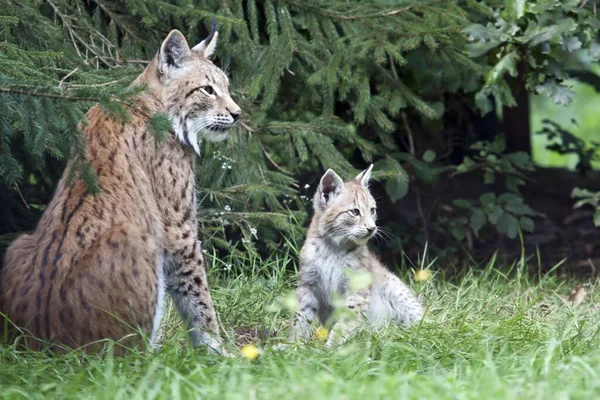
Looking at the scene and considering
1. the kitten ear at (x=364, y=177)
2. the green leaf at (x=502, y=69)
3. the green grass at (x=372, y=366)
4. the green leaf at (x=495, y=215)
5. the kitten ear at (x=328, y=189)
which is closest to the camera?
the green grass at (x=372, y=366)

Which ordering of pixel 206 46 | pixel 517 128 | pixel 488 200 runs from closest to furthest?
pixel 206 46 < pixel 488 200 < pixel 517 128

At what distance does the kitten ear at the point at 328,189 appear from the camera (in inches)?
239

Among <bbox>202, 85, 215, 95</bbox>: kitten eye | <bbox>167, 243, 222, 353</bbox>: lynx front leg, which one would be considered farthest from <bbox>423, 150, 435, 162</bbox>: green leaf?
<bbox>167, 243, 222, 353</bbox>: lynx front leg

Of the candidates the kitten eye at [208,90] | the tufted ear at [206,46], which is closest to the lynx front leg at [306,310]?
the kitten eye at [208,90]

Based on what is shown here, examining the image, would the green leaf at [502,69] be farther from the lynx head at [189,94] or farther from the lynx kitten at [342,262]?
the lynx head at [189,94]

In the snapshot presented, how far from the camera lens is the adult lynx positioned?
466 cm

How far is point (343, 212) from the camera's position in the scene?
5.94 meters

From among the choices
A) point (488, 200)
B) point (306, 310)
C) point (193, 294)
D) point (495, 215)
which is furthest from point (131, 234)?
point (488, 200)

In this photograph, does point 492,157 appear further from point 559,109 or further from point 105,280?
point 559,109

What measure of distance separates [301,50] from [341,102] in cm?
101

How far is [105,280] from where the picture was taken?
4.64 metres

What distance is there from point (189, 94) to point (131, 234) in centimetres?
119

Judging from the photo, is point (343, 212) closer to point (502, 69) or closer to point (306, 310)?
point (306, 310)

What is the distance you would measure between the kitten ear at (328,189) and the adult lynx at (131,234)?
2.34 ft
